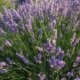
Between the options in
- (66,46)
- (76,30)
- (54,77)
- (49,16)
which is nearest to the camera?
(54,77)

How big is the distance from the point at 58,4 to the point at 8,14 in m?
0.66

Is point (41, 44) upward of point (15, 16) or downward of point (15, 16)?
downward

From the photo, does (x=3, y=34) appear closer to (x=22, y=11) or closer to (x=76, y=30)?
(x=22, y=11)

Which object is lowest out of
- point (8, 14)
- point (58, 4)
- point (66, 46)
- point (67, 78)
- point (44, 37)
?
point (67, 78)

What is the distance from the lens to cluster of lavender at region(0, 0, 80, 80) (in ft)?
7.52

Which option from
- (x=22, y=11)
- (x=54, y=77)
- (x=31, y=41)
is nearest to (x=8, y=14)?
(x=22, y=11)

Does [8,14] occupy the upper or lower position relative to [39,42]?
upper

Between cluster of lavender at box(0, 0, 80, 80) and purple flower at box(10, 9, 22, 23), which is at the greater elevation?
purple flower at box(10, 9, 22, 23)

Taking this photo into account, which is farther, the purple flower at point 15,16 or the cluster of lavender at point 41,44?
the purple flower at point 15,16

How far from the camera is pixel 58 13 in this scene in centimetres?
304

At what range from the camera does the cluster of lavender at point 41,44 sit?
229 centimetres

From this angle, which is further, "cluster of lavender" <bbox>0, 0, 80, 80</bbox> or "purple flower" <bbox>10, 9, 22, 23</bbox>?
"purple flower" <bbox>10, 9, 22, 23</bbox>

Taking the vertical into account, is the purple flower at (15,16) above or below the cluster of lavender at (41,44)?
above

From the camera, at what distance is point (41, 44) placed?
251 centimetres
